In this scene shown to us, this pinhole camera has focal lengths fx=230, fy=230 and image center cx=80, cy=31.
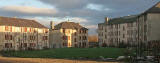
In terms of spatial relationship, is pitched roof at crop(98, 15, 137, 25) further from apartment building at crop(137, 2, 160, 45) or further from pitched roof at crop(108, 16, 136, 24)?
apartment building at crop(137, 2, 160, 45)

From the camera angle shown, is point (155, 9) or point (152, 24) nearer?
point (152, 24)

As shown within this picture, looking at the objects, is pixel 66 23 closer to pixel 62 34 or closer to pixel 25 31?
pixel 62 34

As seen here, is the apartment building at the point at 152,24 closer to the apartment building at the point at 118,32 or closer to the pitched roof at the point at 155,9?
the pitched roof at the point at 155,9

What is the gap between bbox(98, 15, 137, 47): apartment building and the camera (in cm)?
7438

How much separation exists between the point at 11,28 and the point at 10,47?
4.93 meters

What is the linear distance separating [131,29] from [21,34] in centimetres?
3510

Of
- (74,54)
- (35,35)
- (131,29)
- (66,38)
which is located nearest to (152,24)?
(74,54)

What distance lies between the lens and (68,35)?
78.0 metres

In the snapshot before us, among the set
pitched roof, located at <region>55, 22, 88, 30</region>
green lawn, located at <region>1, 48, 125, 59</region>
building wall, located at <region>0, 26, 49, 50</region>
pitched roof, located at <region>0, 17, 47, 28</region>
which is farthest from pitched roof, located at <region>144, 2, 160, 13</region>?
pitched roof, located at <region>55, 22, 88, 30</region>

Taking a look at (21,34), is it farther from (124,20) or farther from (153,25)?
(124,20)

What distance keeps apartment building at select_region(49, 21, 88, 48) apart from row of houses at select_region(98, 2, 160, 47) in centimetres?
950

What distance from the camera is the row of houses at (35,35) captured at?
58.9m

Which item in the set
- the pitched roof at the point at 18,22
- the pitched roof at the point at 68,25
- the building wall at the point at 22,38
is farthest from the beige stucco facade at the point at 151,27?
the pitched roof at the point at 68,25

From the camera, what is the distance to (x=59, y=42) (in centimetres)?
7675
